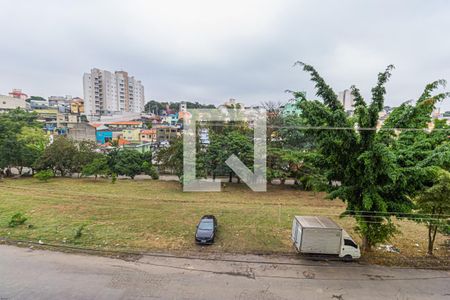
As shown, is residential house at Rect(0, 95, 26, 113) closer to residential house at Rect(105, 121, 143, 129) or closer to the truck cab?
residential house at Rect(105, 121, 143, 129)

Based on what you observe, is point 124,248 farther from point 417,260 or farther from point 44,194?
point 44,194

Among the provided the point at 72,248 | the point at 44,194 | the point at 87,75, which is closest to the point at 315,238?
the point at 72,248

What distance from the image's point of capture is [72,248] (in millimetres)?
9453

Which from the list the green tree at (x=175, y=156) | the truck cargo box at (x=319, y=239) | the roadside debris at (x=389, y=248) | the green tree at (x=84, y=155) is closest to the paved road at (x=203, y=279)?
the truck cargo box at (x=319, y=239)

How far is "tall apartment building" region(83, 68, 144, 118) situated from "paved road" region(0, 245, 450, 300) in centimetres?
7520

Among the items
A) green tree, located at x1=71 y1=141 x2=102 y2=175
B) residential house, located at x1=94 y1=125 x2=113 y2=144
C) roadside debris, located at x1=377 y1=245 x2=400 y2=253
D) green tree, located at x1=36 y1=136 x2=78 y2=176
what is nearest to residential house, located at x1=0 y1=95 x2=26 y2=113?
residential house, located at x1=94 y1=125 x2=113 y2=144

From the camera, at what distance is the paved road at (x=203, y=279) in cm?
694

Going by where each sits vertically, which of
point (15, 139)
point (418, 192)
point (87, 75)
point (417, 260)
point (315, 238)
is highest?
point (87, 75)

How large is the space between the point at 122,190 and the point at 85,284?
13699 millimetres

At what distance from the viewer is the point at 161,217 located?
43.1ft

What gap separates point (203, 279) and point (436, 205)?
825cm

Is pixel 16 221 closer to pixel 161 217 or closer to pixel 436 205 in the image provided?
pixel 161 217

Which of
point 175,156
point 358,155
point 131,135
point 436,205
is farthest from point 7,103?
point 436,205

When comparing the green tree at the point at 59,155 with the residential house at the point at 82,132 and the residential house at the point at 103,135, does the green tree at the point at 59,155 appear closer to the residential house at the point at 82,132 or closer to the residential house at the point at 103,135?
the residential house at the point at 82,132
